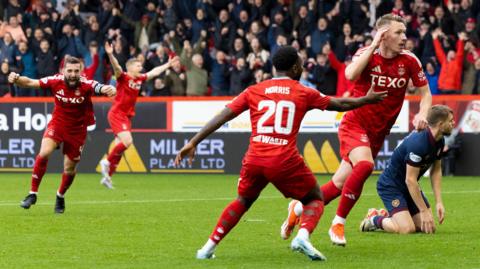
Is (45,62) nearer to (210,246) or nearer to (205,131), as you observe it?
(210,246)

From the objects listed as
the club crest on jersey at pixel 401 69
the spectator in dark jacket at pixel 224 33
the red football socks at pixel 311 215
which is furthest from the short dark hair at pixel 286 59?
the spectator in dark jacket at pixel 224 33

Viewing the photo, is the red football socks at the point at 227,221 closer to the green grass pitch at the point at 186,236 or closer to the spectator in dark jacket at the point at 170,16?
the green grass pitch at the point at 186,236

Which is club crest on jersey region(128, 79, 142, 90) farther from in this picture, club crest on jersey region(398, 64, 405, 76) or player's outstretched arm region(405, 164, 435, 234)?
club crest on jersey region(398, 64, 405, 76)

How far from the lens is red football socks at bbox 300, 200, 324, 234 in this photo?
10.1 m

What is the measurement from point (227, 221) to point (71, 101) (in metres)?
6.42

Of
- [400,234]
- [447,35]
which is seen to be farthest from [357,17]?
[400,234]

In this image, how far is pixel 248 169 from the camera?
10086mm

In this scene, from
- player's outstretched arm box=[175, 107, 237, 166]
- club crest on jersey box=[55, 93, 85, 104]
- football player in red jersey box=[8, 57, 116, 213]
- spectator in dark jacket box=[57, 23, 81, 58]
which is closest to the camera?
player's outstretched arm box=[175, 107, 237, 166]

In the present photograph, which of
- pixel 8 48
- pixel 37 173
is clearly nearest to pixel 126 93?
pixel 37 173

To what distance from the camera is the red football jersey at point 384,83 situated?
1214 cm

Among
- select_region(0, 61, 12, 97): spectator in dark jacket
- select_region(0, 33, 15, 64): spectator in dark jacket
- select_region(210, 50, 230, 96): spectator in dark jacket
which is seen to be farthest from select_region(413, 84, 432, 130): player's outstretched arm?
select_region(0, 33, 15, 64): spectator in dark jacket

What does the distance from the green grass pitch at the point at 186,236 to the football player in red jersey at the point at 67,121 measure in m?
0.46

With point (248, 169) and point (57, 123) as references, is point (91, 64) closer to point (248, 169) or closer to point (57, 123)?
point (57, 123)

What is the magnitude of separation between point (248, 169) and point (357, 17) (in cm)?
1825
